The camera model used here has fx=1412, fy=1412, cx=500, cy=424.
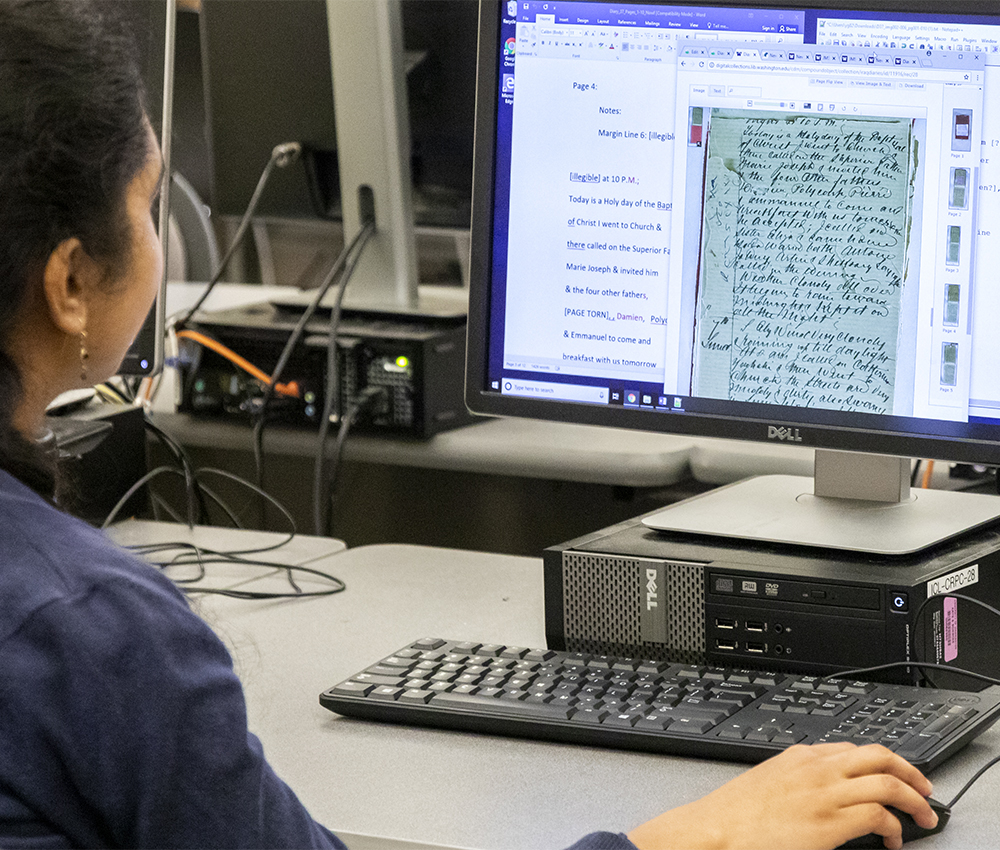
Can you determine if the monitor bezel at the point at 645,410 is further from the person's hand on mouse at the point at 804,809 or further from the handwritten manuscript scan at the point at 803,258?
the person's hand on mouse at the point at 804,809

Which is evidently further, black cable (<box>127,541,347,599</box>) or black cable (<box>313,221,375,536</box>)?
black cable (<box>313,221,375,536</box>)

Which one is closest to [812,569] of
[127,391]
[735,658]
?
[735,658]

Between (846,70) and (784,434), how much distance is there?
0.97 ft

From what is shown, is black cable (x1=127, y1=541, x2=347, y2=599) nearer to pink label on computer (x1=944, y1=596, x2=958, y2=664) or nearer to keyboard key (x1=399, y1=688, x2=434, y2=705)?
keyboard key (x1=399, y1=688, x2=434, y2=705)

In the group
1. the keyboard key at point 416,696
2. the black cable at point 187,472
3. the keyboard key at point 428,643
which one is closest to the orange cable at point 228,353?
the black cable at point 187,472

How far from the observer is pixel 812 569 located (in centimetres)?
108

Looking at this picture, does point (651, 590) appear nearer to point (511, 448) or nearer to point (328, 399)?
point (511, 448)

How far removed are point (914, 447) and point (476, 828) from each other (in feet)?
1.60

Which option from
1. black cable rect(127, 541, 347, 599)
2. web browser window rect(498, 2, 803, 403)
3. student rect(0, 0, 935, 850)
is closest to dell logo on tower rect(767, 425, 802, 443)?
web browser window rect(498, 2, 803, 403)

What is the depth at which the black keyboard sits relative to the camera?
3.10 feet

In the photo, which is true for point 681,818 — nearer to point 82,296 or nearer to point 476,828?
point 476,828

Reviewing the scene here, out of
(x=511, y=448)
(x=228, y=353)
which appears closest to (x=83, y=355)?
(x=511, y=448)

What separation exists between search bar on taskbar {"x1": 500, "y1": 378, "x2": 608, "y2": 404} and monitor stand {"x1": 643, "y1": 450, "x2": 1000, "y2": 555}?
4.6 inches

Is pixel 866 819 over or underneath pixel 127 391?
underneath
